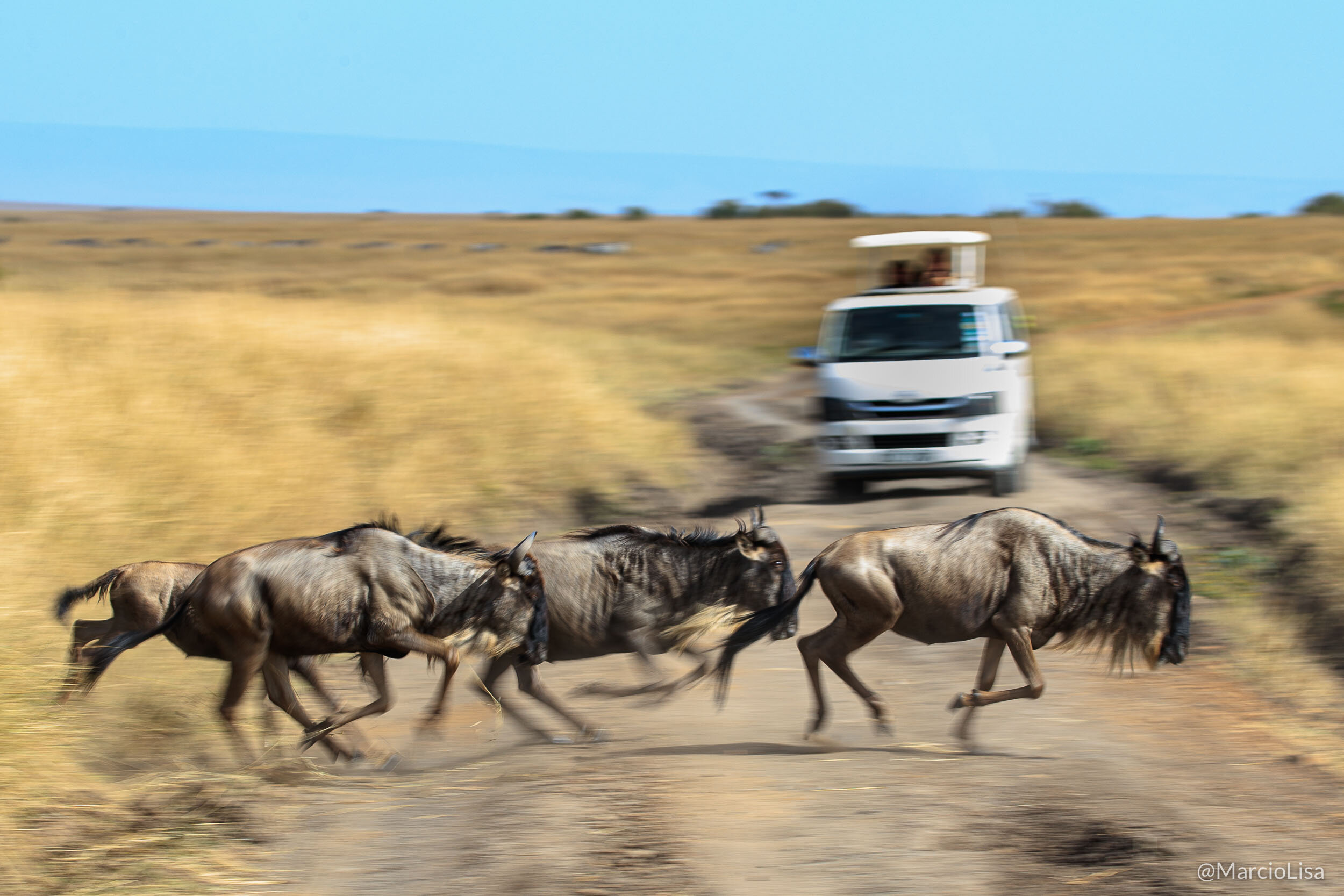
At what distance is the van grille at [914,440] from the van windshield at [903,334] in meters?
0.72

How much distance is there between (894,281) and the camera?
13078 millimetres

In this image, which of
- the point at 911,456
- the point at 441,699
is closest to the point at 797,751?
the point at 441,699

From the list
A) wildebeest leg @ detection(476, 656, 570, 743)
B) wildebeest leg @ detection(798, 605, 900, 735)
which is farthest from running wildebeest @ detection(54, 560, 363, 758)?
wildebeest leg @ detection(798, 605, 900, 735)

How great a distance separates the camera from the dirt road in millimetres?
4137

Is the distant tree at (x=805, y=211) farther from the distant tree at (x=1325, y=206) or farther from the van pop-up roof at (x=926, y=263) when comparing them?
the van pop-up roof at (x=926, y=263)

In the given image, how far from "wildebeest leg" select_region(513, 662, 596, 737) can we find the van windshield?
20.1 feet

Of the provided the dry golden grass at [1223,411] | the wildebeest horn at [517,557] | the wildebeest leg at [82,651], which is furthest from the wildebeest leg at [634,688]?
the dry golden grass at [1223,411]

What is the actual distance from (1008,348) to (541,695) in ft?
22.0

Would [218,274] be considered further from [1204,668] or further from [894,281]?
[1204,668]

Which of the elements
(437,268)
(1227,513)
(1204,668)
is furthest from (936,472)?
(437,268)

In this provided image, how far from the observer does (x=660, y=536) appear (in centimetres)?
617

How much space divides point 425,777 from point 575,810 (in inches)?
39.9

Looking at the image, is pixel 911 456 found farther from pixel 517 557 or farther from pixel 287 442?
pixel 517 557

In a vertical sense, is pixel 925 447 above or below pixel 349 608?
above
